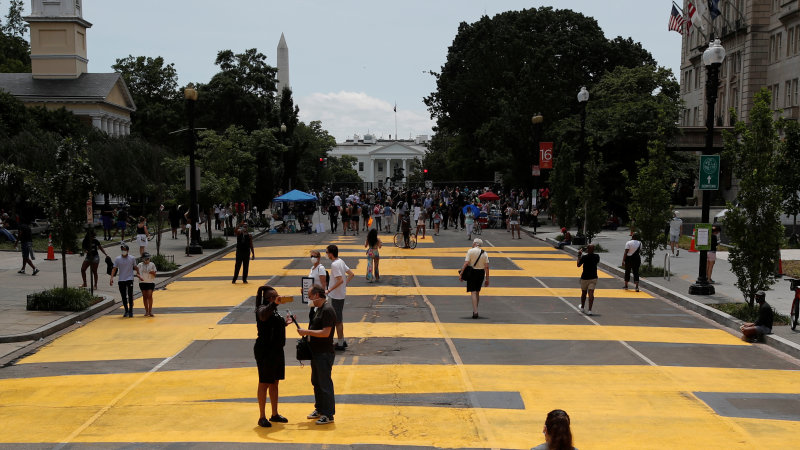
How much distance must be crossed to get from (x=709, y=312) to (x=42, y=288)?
1653cm

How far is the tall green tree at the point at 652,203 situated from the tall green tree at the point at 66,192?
1519 centimetres

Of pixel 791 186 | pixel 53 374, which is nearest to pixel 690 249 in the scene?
pixel 791 186

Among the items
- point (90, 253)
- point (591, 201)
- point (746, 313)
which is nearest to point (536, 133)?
point (591, 201)

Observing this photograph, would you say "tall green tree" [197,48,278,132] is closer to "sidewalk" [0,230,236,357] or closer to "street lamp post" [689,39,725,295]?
"sidewalk" [0,230,236,357]

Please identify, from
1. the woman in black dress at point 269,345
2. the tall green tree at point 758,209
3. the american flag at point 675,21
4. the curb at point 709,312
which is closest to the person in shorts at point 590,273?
the curb at point 709,312

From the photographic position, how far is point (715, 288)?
22.1 m

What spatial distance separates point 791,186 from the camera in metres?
35.0

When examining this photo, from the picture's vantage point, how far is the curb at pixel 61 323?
15.1m

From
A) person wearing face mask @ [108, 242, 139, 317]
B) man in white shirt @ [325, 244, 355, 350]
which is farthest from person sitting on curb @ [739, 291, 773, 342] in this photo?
person wearing face mask @ [108, 242, 139, 317]

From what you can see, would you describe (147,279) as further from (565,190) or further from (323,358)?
(565,190)

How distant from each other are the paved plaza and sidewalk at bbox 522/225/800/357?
37 centimetres

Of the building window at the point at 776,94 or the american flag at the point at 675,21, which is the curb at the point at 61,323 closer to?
the american flag at the point at 675,21

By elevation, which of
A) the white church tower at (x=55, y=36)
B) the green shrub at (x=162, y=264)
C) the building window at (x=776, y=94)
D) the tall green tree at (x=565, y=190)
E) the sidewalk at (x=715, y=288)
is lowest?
the sidewalk at (x=715, y=288)

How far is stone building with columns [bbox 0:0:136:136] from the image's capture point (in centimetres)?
7131
